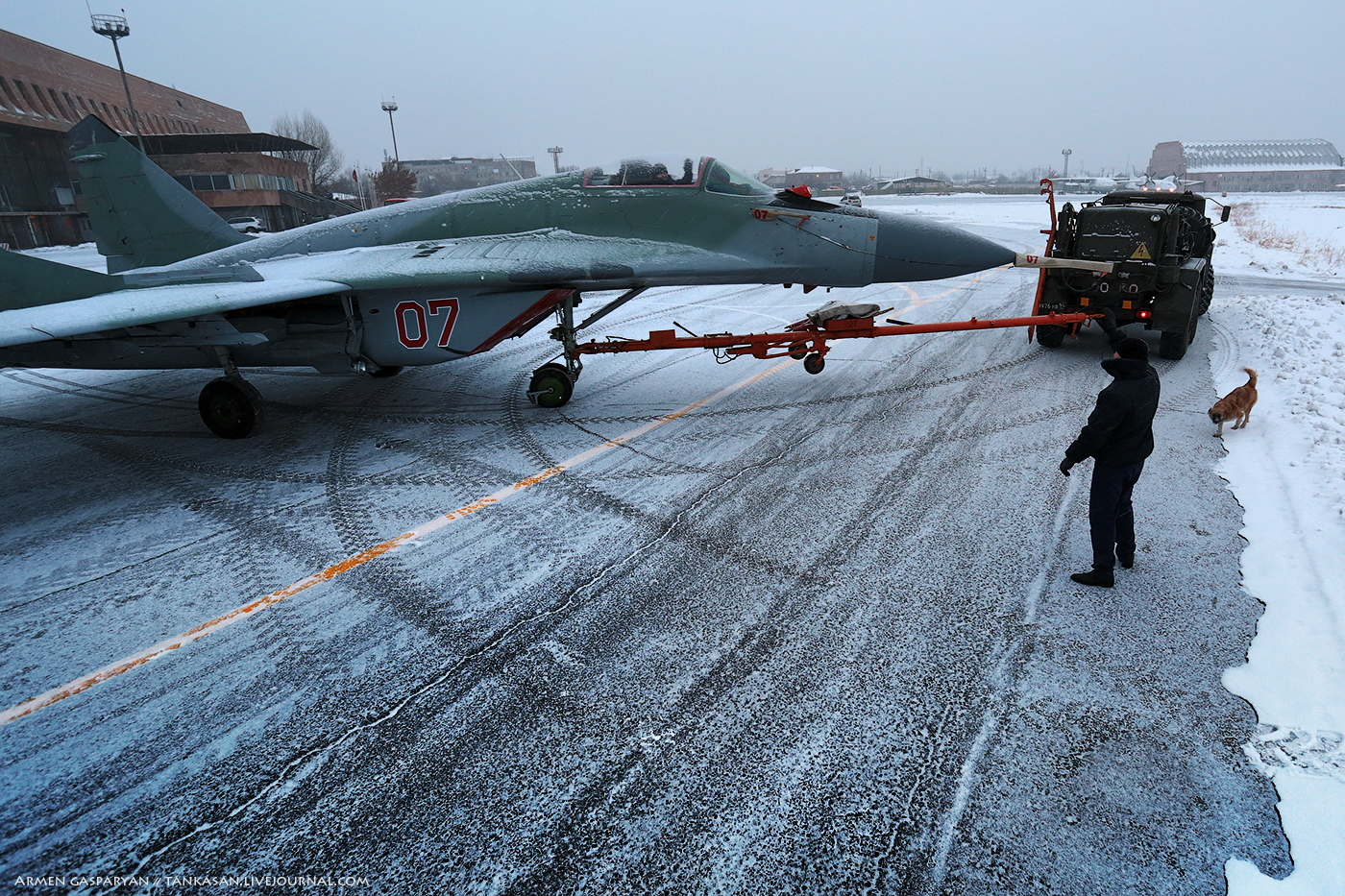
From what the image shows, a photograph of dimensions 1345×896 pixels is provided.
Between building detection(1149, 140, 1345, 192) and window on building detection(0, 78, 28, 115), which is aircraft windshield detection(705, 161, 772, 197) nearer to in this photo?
window on building detection(0, 78, 28, 115)

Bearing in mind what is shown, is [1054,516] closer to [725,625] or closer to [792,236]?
[725,625]

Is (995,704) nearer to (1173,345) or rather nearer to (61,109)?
(1173,345)

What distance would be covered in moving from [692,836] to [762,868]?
0.31 m

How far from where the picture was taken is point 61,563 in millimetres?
5102

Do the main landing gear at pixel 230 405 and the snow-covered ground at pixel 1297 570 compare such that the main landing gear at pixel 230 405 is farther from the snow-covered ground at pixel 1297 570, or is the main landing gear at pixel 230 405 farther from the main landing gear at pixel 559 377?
the snow-covered ground at pixel 1297 570

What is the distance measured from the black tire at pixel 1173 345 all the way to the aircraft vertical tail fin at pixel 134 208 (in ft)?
46.0

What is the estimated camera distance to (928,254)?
7.91 m

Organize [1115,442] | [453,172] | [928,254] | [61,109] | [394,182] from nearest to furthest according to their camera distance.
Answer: [1115,442]
[928,254]
[61,109]
[394,182]
[453,172]

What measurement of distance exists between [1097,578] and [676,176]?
6.41m

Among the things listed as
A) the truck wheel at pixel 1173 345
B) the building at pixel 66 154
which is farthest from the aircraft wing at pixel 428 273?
the building at pixel 66 154

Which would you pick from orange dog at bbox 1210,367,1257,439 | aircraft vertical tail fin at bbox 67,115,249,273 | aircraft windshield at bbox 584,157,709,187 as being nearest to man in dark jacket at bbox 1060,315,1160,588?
orange dog at bbox 1210,367,1257,439

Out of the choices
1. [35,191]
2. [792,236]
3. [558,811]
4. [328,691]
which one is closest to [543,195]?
[792,236]

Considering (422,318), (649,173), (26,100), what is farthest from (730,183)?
(26,100)

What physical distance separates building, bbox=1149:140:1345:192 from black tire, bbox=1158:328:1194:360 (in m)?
116
